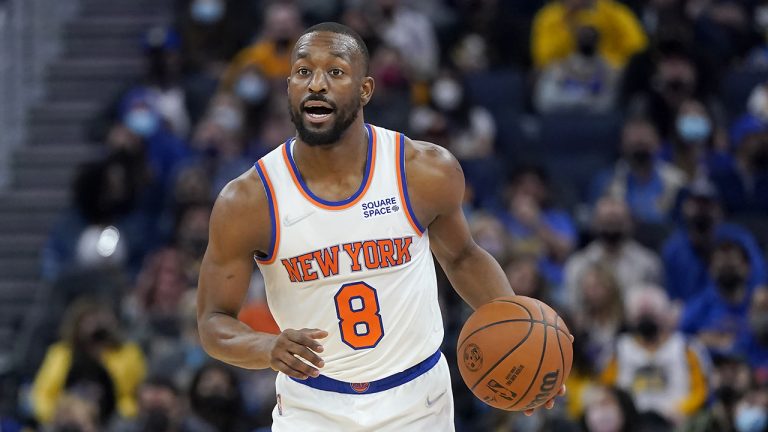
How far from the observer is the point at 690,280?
10.5 meters

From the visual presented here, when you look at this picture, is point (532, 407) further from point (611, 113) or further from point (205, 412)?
point (611, 113)

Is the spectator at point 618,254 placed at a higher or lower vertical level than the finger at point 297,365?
lower

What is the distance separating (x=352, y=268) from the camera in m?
5.59

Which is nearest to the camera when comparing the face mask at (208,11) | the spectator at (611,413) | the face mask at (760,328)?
the spectator at (611,413)

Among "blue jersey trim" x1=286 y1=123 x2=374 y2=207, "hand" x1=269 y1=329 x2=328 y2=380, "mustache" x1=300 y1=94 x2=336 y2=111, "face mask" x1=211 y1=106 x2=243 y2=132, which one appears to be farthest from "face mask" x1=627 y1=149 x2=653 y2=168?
"hand" x1=269 y1=329 x2=328 y2=380

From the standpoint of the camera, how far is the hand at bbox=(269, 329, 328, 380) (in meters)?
4.93

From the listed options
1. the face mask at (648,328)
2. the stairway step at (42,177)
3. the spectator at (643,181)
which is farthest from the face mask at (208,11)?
the face mask at (648,328)

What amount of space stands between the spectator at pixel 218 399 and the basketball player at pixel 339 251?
12.0 ft

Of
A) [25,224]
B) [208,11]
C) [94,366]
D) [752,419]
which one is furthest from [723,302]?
[25,224]

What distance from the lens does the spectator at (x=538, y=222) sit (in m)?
10.7

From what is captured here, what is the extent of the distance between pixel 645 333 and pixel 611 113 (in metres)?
3.08

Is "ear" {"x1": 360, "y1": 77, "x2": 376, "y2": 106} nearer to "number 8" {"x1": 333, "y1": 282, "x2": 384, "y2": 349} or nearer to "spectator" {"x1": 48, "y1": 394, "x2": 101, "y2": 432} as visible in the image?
"number 8" {"x1": 333, "y1": 282, "x2": 384, "y2": 349}

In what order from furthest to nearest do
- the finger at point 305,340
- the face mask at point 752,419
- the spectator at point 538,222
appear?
1. the spectator at point 538,222
2. the face mask at point 752,419
3. the finger at point 305,340

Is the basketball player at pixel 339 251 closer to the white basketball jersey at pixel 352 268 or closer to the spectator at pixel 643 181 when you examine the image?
the white basketball jersey at pixel 352 268
